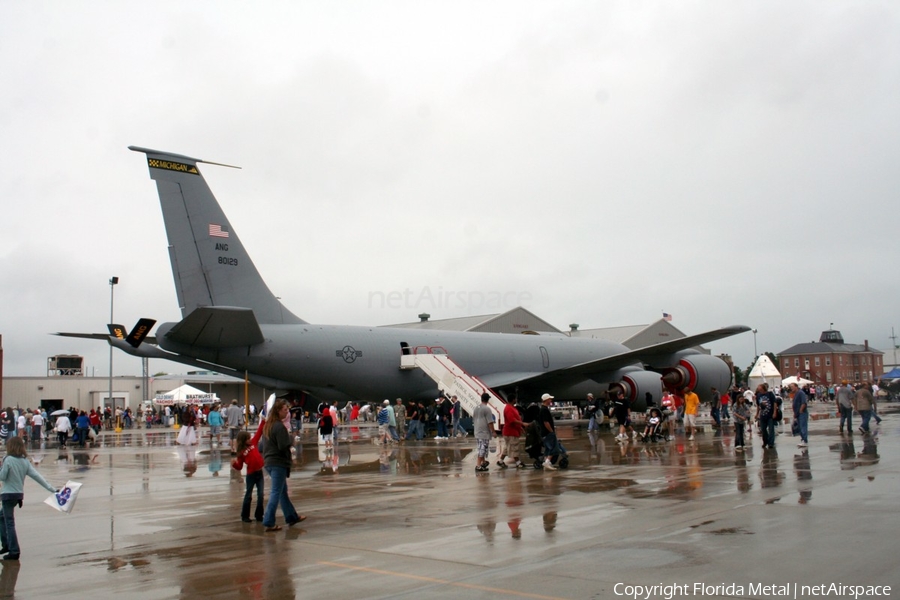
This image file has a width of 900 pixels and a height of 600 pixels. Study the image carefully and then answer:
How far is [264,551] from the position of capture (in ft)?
26.3

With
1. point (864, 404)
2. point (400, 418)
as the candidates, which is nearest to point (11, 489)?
point (400, 418)

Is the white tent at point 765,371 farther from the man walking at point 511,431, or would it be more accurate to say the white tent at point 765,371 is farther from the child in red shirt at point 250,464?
the child in red shirt at point 250,464

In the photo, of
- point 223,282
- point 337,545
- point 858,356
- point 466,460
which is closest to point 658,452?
point 466,460

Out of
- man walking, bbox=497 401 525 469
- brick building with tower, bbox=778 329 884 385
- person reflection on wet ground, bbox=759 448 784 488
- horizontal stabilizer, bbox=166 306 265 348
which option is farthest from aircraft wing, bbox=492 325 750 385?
brick building with tower, bbox=778 329 884 385

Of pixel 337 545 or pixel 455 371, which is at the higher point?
pixel 455 371

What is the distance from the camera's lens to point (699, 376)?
30.8 metres

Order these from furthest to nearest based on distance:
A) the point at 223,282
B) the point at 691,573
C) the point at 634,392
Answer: the point at 634,392, the point at 223,282, the point at 691,573

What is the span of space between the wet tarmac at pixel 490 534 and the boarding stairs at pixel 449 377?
7637mm

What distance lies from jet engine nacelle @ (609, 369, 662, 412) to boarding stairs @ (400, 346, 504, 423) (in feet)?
20.5

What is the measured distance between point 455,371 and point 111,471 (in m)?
10.3

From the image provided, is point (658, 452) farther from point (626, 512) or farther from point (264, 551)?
point (264, 551)

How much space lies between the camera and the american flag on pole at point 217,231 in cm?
2223

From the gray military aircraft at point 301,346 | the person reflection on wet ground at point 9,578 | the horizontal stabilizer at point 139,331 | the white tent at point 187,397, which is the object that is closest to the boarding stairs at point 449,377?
the gray military aircraft at point 301,346

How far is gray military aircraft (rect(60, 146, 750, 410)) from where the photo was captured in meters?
21.7
